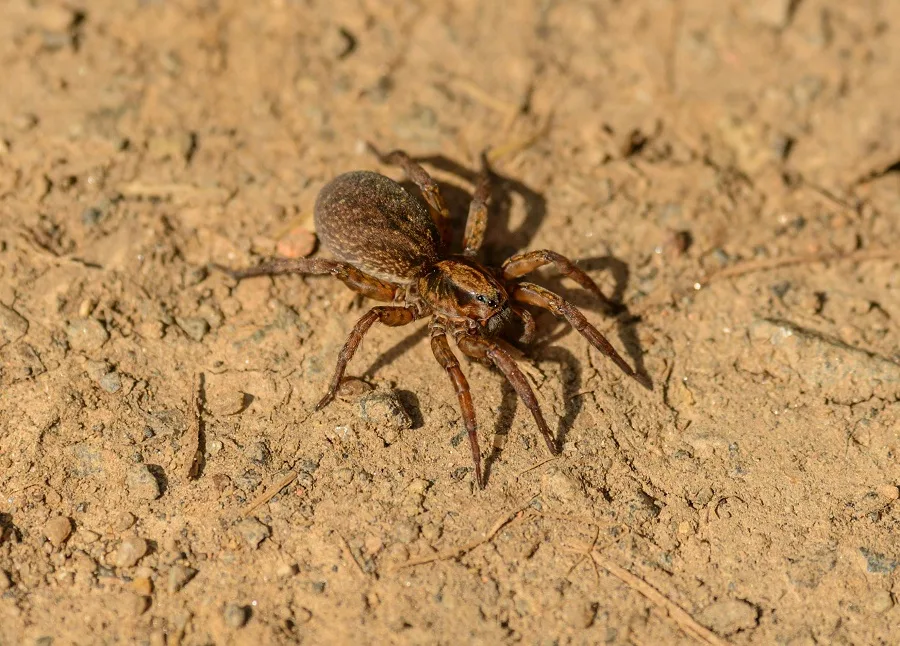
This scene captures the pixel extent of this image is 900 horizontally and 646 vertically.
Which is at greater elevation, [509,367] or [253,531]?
[509,367]

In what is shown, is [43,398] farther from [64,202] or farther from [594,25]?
[594,25]

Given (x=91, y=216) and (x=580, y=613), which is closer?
(x=580, y=613)

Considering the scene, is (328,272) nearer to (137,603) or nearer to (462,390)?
(462,390)

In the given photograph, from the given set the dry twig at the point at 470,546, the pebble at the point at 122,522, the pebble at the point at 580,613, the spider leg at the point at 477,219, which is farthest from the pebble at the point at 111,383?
the pebble at the point at 580,613

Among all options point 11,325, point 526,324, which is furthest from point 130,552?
point 526,324

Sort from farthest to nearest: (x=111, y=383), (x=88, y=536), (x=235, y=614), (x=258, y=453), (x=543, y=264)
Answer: (x=543, y=264), (x=111, y=383), (x=258, y=453), (x=88, y=536), (x=235, y=614)
